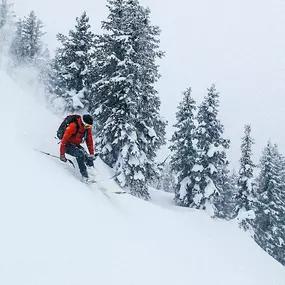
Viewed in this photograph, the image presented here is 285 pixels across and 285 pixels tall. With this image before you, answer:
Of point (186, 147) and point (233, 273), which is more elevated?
point (186, 147)

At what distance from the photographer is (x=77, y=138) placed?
32.5ft

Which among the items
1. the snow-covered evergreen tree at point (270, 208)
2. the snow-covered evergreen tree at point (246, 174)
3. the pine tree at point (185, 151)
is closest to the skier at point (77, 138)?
the pine tree at point (185, 151)

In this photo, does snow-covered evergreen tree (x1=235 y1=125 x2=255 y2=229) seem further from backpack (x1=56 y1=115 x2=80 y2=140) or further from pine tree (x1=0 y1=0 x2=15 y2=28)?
pine tree (x1=0 y1=0 x2=15 y2=28)

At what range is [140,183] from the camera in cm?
1955

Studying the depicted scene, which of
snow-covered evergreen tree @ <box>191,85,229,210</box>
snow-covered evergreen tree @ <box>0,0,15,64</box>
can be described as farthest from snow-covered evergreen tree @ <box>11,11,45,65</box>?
snow-covered evergreen tree @ <box>191,85,229,210</box>

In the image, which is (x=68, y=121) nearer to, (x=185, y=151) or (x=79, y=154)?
(x=79, y=154)

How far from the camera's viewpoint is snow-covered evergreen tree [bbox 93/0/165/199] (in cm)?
1859

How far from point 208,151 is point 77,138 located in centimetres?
1682

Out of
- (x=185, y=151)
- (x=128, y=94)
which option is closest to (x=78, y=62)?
(x=128, y=94)

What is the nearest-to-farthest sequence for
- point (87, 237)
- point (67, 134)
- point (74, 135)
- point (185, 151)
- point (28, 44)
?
point (87, 237) < point (67, 134) < point (74, 135) < point (185, 151) < point (28, 44)

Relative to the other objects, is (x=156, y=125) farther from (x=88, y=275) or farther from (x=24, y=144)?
(x=88, y=275)

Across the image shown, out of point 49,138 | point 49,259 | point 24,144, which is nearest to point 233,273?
point 49,259

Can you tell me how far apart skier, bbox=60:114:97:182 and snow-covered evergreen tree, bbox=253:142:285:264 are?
73.6 feet

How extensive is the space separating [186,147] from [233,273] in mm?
19313
